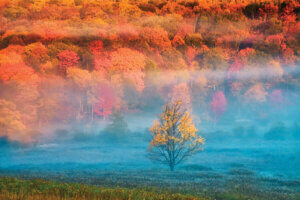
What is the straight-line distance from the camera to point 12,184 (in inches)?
826

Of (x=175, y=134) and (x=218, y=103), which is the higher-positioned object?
(x=218, y=103)

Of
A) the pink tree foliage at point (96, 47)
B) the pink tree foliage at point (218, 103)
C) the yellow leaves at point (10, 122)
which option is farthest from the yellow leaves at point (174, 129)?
the pink tree foliage at point (96, 47)

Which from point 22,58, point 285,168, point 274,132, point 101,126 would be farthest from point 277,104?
point 22,58

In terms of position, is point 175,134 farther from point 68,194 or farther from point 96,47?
point 68,194

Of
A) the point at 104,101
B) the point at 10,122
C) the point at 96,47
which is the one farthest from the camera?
the point at 96,47

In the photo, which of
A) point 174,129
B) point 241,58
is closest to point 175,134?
point 174,129

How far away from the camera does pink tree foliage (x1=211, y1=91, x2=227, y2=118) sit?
167 ft

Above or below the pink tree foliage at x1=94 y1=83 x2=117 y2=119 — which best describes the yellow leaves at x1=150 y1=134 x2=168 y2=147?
below

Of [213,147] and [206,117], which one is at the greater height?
[206,117]

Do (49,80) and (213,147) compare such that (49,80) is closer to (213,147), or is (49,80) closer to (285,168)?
(213,147)

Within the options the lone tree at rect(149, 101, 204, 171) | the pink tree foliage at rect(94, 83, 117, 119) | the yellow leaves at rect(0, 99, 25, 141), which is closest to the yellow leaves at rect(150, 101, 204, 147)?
the lone tree at rect(149, 101, 204, 171)

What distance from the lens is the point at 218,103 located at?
5162 centimetres

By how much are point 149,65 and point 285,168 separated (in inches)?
866

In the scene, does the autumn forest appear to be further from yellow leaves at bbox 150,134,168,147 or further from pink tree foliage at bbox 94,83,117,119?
yellow leaves at bbox 150,134,168,147
